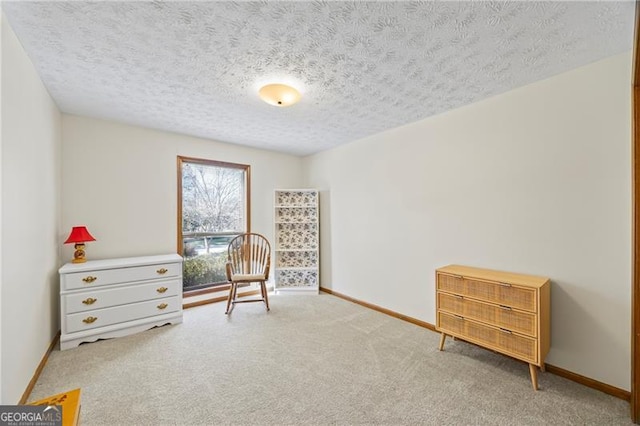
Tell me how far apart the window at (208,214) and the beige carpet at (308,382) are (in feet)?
3.49

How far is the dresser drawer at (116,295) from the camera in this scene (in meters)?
2.56

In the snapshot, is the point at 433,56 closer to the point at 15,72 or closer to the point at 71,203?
the point at 15,72

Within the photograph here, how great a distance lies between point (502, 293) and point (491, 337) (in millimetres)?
376

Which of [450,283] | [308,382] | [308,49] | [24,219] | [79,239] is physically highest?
[308,49]

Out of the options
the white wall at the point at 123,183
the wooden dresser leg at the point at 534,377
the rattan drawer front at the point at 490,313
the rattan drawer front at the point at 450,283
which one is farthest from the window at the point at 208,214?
the wooden dresser leg at the point at 534,377

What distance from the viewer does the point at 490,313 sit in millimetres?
2160

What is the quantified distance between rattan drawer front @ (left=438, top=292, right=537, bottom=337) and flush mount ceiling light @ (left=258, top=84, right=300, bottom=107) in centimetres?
221

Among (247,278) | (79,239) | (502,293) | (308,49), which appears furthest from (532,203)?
(79,239)

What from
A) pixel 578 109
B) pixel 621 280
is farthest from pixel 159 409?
pixel 578 109

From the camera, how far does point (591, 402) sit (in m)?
1.79

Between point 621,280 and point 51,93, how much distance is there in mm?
4792

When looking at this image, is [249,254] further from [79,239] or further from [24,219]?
[24,219]

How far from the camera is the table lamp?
2725 mm

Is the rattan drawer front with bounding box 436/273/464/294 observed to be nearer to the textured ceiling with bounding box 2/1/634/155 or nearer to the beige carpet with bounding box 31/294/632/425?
the beige carpet with bounding box 31/294/632/425
